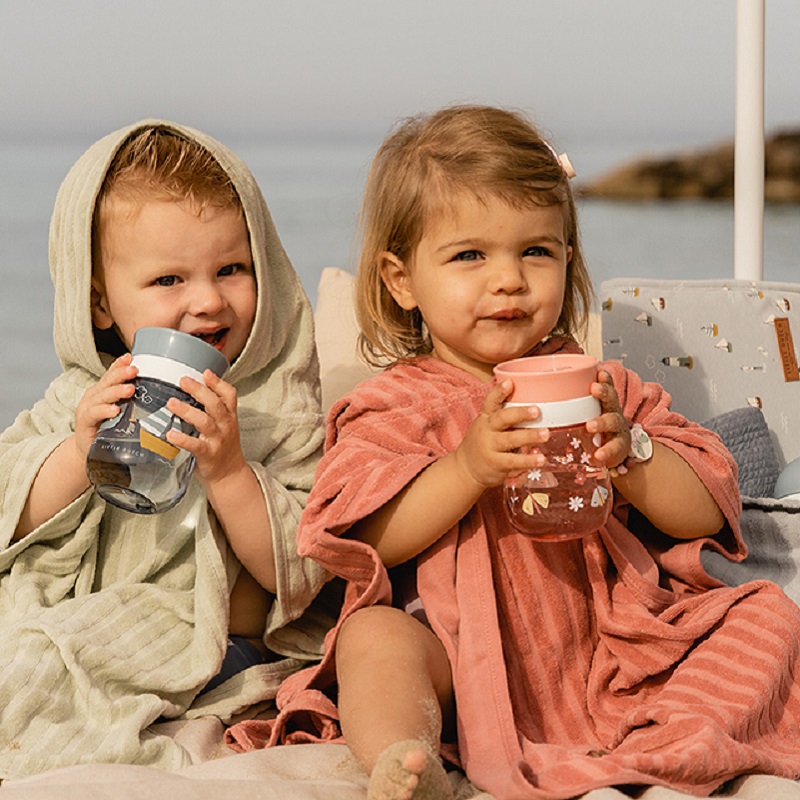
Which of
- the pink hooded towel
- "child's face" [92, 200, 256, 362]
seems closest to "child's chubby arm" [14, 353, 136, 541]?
"child's face" [92, 200, 256, 362]

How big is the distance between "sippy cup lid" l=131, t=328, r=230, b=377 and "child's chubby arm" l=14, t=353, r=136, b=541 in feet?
0.12

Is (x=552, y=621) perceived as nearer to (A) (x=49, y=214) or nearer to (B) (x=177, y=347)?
(B) (x=177, y=347)

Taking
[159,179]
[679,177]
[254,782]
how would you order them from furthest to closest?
[679,177] → [159,179] → [254,782]

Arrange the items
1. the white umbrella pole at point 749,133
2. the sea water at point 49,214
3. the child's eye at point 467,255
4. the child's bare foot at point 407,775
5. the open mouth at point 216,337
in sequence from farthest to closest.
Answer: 1. the sea water at point 49,214
2. the white umbrella pole at point 749,133
3. the open mouth at point 216,337
4. the child's eye at point 467,255
5. the child's bare foot at point 407,775

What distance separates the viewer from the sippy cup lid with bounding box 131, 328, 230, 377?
4.04 ft

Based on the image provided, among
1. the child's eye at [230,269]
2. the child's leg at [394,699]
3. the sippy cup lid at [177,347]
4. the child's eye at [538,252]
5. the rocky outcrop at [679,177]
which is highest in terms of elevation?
the child's eye at [538,252]

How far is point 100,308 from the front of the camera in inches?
59.3

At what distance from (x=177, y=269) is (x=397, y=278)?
0.83 feet

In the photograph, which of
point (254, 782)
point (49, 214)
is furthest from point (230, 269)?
point (49, 214)

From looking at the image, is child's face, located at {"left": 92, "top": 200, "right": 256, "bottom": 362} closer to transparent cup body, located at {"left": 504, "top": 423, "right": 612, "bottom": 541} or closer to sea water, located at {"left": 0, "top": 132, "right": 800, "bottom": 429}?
transparent cup body, located at {"left": 504, "top": 423, "right": 612, "bottom": 541}

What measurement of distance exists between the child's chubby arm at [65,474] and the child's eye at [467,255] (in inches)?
14.4

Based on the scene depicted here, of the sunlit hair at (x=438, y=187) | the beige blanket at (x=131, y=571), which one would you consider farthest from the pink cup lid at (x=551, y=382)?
the beige blanket at (x=131, y=571)

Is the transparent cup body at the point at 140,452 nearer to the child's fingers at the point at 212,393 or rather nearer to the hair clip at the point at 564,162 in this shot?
the child's fingers at the point at 212,393

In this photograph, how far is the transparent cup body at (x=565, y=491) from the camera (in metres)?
1.19
